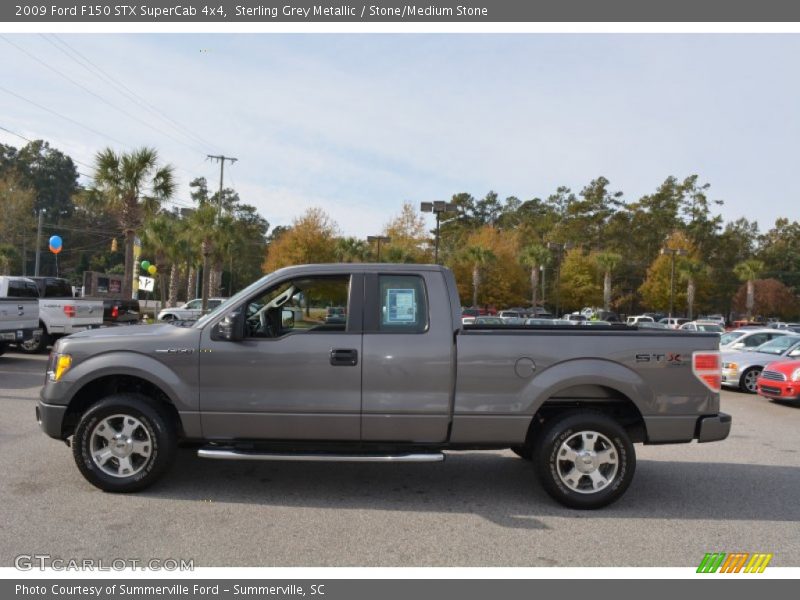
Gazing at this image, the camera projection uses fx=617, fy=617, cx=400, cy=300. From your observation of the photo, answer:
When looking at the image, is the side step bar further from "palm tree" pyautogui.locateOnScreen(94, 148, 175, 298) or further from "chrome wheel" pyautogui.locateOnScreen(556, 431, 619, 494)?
"palm tree" pyautogui.locateOnScreen(94, 148, 175, 298)

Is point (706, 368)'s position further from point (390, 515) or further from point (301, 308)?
point (301, 308)

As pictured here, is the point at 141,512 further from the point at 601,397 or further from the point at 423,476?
the point at 601,397

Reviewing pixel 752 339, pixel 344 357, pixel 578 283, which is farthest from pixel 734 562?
pixel 578 283

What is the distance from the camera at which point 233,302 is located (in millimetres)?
5262

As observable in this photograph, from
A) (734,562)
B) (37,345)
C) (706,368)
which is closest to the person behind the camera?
(734,562)

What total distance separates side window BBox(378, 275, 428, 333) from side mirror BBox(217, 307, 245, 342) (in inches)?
44.7

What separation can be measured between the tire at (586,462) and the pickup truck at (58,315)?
13807 millimetres

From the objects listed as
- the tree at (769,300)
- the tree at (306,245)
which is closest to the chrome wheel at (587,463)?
the tree at (306,245)

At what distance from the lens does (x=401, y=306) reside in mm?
5199

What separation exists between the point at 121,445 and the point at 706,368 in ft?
16.1

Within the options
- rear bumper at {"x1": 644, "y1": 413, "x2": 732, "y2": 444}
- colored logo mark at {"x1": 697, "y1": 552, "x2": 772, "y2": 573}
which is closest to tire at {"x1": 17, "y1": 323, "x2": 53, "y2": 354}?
rear bumper at {"x1": 644, "y1": 413, "x2": 732, "y2": 444}

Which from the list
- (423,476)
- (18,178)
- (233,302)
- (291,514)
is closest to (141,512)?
(291,514)

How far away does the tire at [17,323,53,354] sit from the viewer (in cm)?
1548

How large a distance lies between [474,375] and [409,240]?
53316mm
